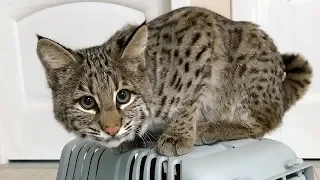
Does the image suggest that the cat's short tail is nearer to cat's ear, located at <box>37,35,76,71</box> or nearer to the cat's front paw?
the cat's front paw

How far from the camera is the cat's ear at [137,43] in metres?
1.00

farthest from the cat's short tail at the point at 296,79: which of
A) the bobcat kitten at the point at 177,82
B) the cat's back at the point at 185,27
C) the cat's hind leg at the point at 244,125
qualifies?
the cat's back at the point at 185,27

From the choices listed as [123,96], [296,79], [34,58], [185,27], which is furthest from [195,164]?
[34,58]

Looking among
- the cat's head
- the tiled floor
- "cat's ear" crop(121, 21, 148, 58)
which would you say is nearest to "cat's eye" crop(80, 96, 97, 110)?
the cat's head

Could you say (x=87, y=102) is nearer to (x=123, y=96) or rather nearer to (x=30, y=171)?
(x=123, y=96)

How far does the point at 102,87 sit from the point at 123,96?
0.16 ft

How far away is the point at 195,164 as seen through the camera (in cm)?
96

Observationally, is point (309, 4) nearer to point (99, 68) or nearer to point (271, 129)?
point (271, 129)

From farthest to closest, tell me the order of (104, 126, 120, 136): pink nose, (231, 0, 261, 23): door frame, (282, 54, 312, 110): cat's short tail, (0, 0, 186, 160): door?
(0, 0, 186, 160): door
(231, 0, 261, 23): door frame
(282, 54, 312, 110): cat's short tail
(104, 126, 120, 136): pink nose

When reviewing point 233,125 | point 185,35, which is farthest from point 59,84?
point 233,125

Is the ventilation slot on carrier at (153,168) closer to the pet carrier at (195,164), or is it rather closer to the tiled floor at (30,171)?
the pet carrier at (195,164)

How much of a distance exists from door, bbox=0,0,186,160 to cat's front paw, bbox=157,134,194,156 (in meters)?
1.01

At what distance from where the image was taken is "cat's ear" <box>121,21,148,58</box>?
998 millimetres

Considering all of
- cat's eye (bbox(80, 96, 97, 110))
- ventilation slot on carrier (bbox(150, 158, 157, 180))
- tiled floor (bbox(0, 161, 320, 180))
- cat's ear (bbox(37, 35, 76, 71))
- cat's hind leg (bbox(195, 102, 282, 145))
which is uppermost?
cat's ear (bbox(37, 35, 76, 71))
